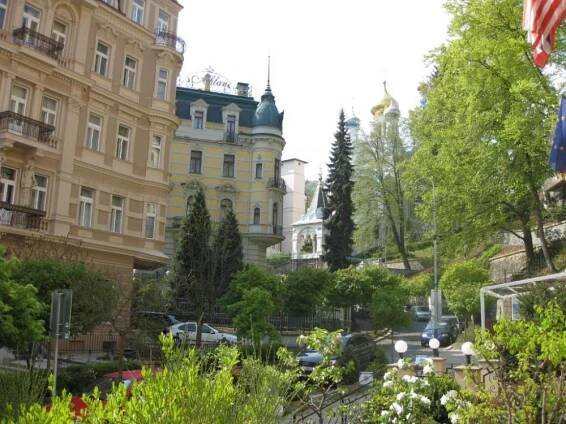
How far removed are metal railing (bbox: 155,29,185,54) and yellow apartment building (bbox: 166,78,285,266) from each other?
779 inches

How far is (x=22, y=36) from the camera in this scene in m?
24.2

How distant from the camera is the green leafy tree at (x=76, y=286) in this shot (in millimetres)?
18047

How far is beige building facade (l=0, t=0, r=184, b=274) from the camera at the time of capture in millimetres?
24062

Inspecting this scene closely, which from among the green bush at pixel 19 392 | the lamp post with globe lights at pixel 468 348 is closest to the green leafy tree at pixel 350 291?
the lamp post with globe lights at pixel 468 348

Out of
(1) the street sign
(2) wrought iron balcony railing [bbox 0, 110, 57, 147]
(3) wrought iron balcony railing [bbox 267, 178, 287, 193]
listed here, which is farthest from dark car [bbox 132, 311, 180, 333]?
(3) wrought iron balcony railing [bbox 267, 178, 287, 193]

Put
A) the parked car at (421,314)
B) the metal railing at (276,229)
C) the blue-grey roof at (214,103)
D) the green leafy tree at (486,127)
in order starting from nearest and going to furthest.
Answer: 1. the green leafy tree at (486,127)
2. the metal railing at (276,229)
3. the parked car at (421,314)
4. the blue-grey roof at (214,103)

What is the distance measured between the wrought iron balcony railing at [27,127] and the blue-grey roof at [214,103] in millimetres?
28063

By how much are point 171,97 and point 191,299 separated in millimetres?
13377

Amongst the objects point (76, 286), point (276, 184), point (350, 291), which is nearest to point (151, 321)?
point (76, 286)

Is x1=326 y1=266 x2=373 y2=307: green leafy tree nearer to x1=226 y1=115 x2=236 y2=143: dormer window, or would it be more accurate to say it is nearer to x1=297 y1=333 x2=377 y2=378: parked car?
x1=297 y1=333 x2=377 y2=378: parked car

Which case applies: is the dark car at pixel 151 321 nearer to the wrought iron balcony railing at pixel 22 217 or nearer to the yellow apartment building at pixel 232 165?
the wrought iron balcony railing at pixel 22 217

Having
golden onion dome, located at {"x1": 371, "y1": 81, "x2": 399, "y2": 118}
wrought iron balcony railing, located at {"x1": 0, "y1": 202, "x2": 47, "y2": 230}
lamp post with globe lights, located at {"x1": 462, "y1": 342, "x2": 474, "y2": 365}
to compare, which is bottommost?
lamp post with globe lights, located at {"x1": 462, "y1": 342, "x2": 474, "y2": 365}

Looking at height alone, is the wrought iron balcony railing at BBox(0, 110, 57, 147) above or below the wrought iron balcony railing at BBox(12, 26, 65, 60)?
below

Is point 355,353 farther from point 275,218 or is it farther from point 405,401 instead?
point 275,218
